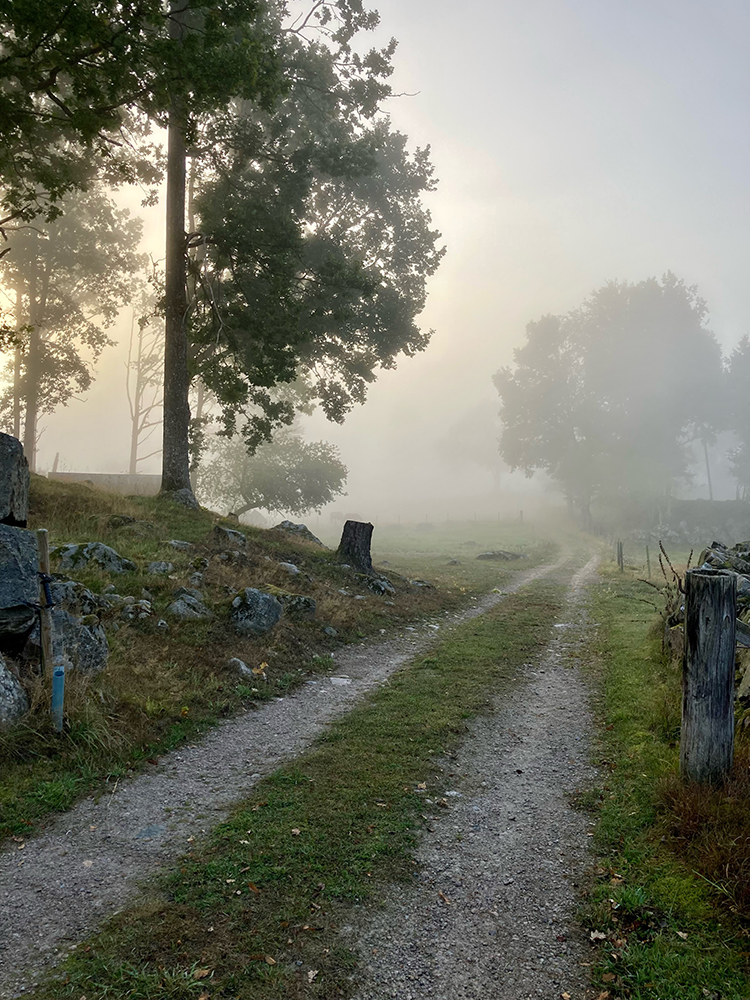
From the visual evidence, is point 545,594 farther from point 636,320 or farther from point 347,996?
point 636,320

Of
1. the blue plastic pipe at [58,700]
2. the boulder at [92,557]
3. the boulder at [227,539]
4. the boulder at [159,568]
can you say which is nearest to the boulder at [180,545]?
the boulder at [227,539]

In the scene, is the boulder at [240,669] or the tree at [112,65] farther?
the tree at [112,65]

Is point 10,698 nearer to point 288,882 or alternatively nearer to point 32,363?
point 288,882

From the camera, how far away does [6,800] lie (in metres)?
5.51

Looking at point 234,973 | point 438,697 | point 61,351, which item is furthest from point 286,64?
point 234,973

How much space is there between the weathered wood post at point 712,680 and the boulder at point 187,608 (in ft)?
27.1

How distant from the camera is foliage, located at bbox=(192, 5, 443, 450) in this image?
1895cm

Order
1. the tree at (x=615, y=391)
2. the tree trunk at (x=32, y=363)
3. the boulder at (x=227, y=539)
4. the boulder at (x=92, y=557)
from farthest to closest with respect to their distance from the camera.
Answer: the tree at (x=615, y=391) → the tree trunk at (x=32, y=363) → the boulder at (x=227, y=539) → the boulder at (x=92, y=557)

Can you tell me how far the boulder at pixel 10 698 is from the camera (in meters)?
6.35

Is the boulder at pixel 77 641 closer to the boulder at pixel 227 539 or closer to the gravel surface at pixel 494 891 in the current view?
the gravel surface at pixel 494 891

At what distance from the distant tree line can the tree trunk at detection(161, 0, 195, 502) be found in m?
45.8

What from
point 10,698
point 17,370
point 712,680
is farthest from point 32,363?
point 712,680

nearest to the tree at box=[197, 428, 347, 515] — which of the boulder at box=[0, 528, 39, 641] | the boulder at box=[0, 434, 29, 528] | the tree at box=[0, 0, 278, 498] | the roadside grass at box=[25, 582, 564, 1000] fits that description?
A: the tree at box=[0, 0, 278, 498]

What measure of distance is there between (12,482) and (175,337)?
13.0m
